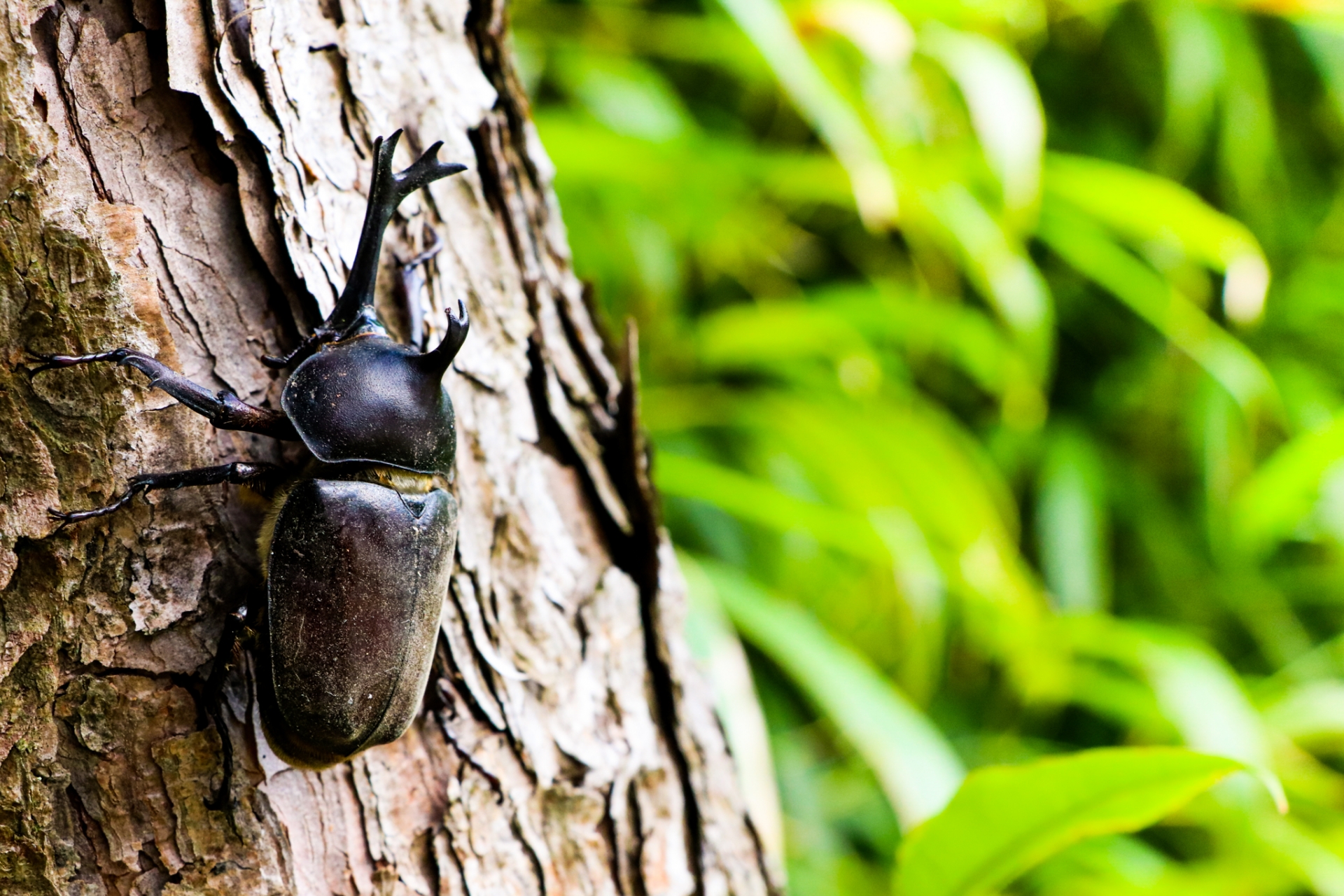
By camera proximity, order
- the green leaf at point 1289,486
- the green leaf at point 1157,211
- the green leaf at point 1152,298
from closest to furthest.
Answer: the green leaf at point 1289,486, the green leaf at point 1157,211, the green leaf at point 1152,298

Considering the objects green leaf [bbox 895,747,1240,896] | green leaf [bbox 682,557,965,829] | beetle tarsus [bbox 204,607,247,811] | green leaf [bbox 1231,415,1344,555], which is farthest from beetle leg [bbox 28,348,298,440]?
green leaf [bbox 1231,415,1344,555]

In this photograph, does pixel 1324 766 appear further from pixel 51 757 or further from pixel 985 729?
pixel 51 757

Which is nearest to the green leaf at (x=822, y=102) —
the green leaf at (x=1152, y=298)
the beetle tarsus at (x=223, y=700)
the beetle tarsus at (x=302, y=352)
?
the green leaf at (x=1152, y=298)

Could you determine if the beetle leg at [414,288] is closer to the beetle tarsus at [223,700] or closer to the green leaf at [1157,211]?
the beetle tarsus at [223,700]

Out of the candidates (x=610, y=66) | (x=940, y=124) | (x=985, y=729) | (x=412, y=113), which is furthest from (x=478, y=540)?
(x=985, y=729)

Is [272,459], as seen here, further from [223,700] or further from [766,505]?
[766,505]

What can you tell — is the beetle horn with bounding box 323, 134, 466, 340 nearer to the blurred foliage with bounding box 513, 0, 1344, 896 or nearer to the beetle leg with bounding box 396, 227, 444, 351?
the beetle leg with bounding box 396, 227, 444, 351
